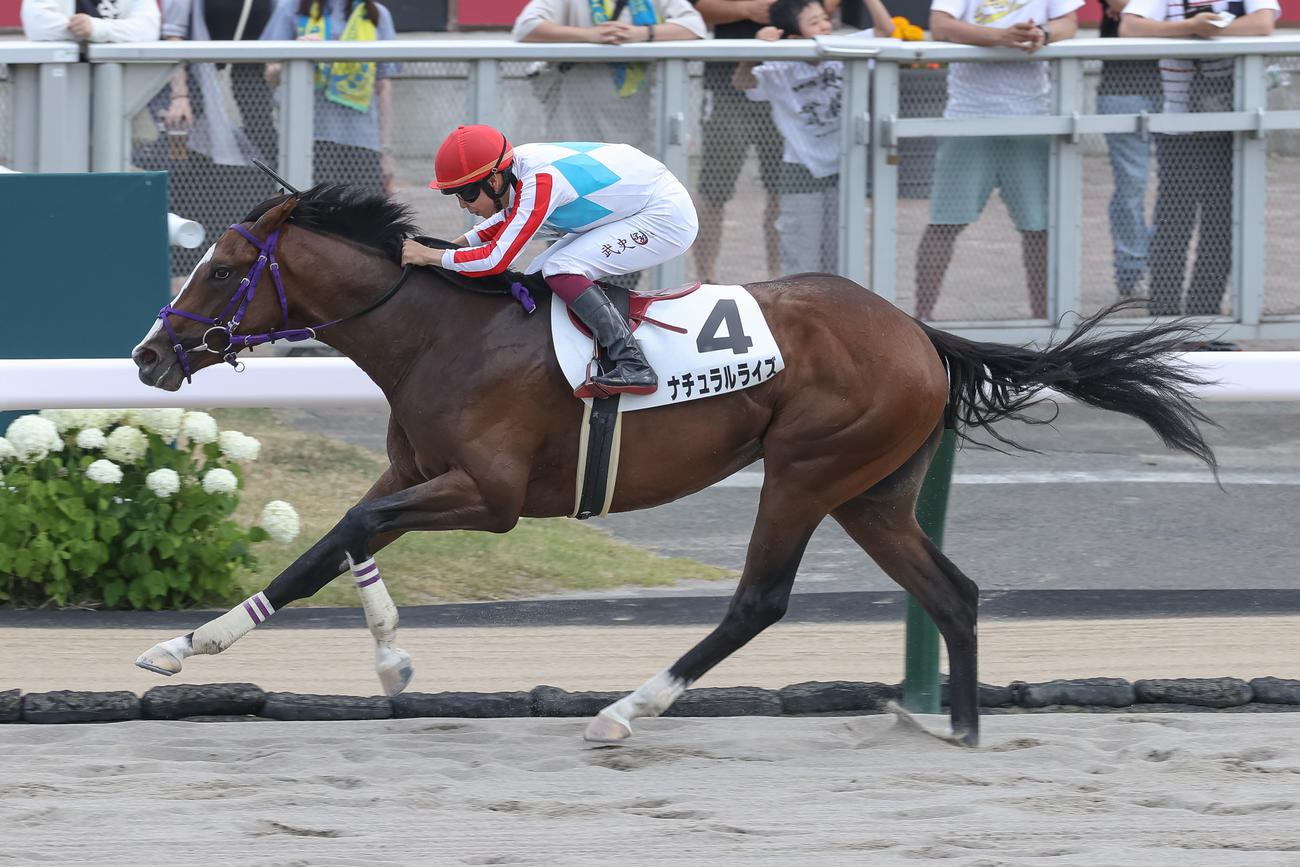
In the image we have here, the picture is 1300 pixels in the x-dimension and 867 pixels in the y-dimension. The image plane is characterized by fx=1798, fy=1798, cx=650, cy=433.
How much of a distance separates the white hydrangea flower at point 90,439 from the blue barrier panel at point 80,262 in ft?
1.14

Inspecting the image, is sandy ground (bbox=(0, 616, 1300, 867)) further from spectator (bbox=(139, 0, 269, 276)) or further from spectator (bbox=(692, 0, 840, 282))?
spectator (bbox=(692, 0, 840, 282))

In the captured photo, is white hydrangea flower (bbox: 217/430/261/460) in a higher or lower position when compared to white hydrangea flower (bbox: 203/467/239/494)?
higher

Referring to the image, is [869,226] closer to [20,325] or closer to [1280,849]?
[20,325]

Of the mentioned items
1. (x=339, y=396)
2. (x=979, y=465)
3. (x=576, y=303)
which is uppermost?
(x=576, y=303)

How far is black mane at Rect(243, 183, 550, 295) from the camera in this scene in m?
4.55

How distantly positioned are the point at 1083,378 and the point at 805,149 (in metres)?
3.42

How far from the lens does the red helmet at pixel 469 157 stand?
14.3 feet

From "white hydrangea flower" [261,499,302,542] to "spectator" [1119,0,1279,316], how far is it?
156 inches

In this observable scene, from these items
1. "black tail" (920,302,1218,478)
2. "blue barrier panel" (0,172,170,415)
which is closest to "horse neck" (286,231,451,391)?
"black tail" (920,302,1218,478)

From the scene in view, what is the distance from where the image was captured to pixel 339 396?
5.09m

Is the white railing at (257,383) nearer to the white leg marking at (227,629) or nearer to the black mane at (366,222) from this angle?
the black mane at (366,222)

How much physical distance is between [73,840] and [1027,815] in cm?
197

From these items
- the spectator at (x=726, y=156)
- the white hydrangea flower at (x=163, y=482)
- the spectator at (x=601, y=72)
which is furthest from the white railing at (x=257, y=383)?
the spectator at (x=726, y=156)

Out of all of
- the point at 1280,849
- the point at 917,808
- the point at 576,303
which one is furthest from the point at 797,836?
the point at 576,303
